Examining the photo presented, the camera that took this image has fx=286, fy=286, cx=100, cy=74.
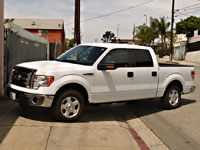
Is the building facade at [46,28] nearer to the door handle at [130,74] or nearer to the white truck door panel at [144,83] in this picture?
the white truck door panel at [144,83]

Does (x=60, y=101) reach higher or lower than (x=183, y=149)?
higher

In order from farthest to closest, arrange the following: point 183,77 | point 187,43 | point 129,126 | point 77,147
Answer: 1. point 187,43
2. point 183,77
3. point 129,126
4. point 77,147

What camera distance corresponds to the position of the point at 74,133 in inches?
225

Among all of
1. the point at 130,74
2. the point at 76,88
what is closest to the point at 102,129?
the point at 76,88

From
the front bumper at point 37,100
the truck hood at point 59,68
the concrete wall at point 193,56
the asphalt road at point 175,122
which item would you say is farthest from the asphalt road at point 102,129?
the concrete wall at point 193,56

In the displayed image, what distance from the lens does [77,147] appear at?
4984 millimetres

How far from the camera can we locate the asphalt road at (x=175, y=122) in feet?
19.1

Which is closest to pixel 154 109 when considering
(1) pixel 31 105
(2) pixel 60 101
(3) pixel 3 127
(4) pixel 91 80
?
(4) pixel 91 80

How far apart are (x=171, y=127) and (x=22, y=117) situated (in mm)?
3525

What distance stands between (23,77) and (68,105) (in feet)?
3.88

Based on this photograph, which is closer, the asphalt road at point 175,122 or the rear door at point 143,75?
the asphalt road at point 175,122

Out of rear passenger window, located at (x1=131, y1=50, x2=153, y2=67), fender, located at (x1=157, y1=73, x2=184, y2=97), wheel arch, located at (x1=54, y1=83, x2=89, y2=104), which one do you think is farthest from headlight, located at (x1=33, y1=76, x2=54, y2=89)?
fender, located at (x1=157, y1=73, x2=184, y2=97)

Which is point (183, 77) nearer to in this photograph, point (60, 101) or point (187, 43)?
point (60, 101)

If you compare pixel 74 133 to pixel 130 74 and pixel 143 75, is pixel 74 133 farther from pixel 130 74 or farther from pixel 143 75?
pixel 143 75
